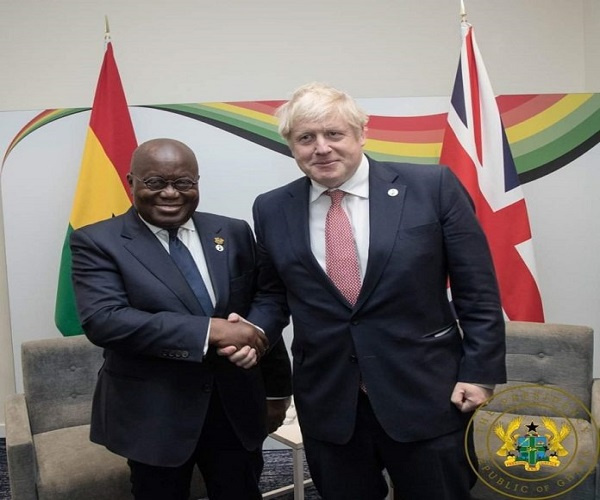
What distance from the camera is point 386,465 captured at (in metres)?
1.75

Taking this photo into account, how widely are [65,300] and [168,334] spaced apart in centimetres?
182

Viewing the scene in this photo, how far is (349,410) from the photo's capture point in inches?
66.2

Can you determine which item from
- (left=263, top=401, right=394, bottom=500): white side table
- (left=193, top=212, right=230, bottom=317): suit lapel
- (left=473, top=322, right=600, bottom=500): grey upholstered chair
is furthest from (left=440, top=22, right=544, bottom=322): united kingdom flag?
(left=193, top=212, right=230, bottom=317): suit lapel

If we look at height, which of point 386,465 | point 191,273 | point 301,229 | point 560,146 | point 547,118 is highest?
point 547,118

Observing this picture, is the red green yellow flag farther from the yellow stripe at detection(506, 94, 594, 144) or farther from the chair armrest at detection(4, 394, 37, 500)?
the yellow stripe at detection(506, 94, 594, 144)

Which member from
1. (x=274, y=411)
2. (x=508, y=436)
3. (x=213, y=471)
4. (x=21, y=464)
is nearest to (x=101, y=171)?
(x=21, y=464)

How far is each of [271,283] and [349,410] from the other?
17.6 inches

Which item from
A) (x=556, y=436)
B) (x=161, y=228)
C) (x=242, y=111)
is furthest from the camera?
(x=242, y=111)

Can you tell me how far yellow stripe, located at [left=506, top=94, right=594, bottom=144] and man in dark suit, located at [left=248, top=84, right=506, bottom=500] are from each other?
187 cm

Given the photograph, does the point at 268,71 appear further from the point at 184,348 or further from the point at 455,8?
the point at 184,348

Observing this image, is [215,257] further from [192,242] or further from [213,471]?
[213,471]

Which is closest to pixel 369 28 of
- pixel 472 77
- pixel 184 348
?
pixel 472 77

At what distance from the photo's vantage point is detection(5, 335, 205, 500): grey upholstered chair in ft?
7.91

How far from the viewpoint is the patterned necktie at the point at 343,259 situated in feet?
5.46
